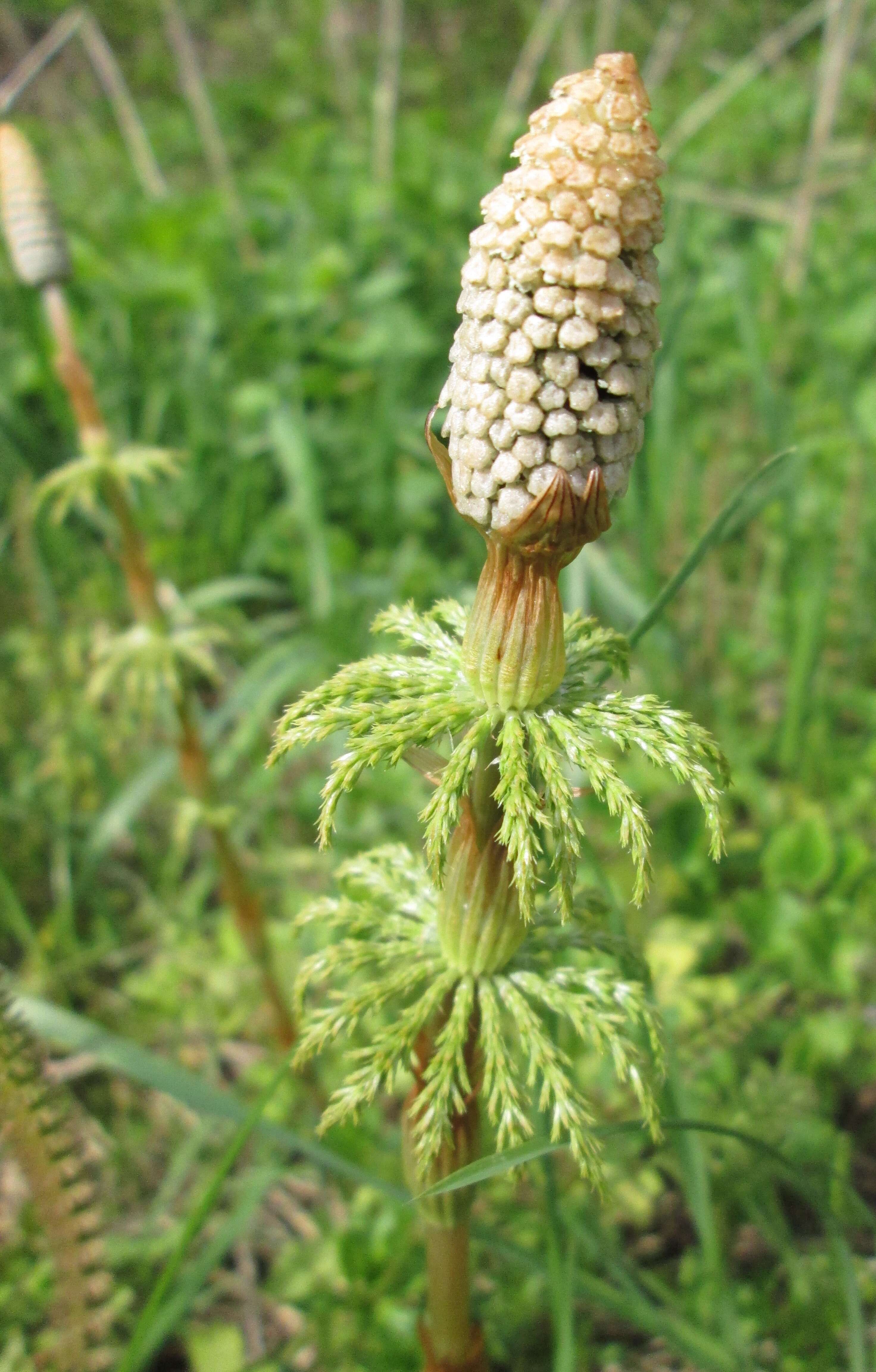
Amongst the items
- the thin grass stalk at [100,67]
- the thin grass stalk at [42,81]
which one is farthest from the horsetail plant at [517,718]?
the thin grass stalk at [42,81]

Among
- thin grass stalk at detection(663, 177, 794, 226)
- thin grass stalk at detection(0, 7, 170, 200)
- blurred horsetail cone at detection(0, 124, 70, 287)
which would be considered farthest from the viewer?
thin grass stalk at detection(663, 177, 794, 226)

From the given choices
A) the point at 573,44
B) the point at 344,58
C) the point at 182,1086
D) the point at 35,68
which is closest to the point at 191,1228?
the point at 182,1086

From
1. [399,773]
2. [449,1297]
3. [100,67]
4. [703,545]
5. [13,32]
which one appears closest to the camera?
[449,1297]

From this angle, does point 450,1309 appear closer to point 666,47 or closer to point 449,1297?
point 449,1297

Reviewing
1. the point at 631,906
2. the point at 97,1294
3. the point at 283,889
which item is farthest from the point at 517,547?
the point at 283,889

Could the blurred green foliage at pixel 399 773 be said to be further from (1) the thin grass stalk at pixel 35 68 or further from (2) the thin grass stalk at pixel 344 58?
(1) the thin grass stalk at pixel 35 68

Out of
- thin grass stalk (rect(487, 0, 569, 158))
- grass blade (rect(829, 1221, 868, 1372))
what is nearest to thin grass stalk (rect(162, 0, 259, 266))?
thin grass stalk (rect(487, 0, 569, 158))

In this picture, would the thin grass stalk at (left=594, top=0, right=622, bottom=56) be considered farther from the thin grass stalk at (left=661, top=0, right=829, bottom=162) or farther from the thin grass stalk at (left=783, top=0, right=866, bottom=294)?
the thin grass stalk at (left=783, top=0, right=866, bottom=294)
